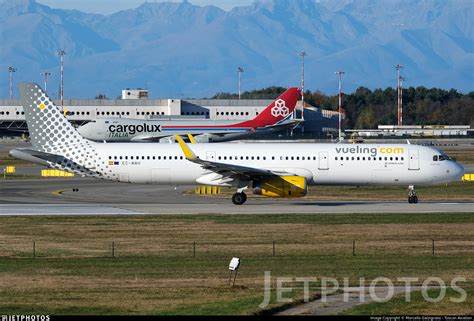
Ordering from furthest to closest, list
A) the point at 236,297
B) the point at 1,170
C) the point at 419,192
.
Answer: the point at 1,170
the point at 419,192
the point at 236,297

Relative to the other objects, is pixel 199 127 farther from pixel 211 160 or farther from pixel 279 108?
pixel 211 160

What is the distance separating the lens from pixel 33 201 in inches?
2111

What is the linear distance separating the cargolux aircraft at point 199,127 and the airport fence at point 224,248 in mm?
60503

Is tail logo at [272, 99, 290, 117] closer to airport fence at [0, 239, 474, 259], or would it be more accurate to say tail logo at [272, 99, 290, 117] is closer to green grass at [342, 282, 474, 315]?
airport fence at [0, 239, 474, 259]

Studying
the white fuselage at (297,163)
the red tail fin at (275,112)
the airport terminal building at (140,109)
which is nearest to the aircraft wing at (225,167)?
the white fuselage at (297,163)

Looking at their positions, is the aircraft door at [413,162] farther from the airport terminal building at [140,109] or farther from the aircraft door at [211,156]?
the airport terminal building at [140,109]

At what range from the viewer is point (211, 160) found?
5141 cm

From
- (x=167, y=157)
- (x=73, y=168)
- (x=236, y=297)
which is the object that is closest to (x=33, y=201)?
(x=73, y=168)

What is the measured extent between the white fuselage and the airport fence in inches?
552

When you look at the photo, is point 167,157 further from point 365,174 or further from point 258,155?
point 365,174

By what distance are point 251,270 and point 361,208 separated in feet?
66.3

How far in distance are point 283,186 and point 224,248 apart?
14.2m

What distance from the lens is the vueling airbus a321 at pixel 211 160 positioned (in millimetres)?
51031

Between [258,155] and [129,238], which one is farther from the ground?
[258,155]
